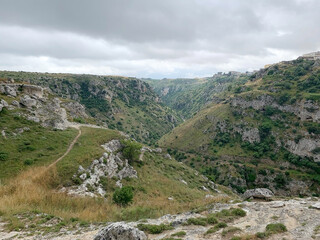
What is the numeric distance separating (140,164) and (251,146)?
94281 millimetres

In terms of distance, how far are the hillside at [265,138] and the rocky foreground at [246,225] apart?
7204 centimetres

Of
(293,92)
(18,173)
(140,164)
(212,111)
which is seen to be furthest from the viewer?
(212,111)

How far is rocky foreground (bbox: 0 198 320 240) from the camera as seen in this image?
1273 cm

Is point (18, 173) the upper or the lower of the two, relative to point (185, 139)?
upper

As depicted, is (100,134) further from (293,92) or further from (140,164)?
(293,92)

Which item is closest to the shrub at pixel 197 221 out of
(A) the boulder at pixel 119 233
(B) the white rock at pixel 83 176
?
(A) the boulder at pixel 119 233

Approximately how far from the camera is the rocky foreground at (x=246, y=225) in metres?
12.7

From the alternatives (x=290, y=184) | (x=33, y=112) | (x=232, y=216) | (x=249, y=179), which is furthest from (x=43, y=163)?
(x=290, y=184)

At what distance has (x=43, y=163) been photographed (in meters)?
32.5

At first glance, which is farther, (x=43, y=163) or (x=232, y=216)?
(x=43, y=163)

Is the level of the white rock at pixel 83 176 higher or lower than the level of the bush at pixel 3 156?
lower

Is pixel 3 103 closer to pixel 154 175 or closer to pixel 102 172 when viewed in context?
pixel 102 172

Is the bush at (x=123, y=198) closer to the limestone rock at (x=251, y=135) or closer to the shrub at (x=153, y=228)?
the shrub at (x=153, y=228)

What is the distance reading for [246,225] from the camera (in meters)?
14.1
